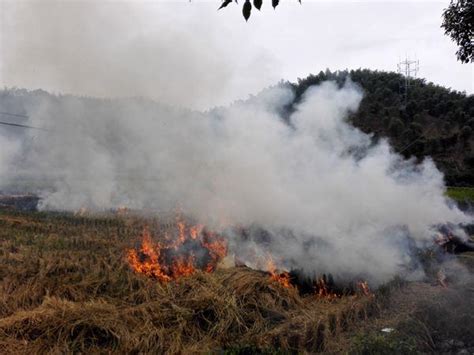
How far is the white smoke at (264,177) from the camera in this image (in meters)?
9.62

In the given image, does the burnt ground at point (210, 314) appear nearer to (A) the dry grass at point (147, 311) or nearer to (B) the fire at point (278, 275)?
(A) the dry grass at point (147, 311)

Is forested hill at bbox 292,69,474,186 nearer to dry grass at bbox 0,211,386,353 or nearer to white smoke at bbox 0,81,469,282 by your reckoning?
white smoke at bbox 0,81,469,282

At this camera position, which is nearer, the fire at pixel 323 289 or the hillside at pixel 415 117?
the fire at pixel 323 289

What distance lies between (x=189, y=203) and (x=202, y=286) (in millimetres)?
7147

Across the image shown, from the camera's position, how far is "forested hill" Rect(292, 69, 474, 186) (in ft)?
115

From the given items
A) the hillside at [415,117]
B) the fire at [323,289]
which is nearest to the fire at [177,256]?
the fire at [323,289]

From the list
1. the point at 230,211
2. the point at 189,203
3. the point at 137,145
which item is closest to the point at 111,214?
the point at 137,145

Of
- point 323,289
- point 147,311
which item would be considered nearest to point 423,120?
point 323,289

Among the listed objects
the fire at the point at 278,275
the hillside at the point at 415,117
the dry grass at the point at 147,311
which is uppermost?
the hillside at the point at 415,117

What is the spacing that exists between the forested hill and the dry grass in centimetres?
2493

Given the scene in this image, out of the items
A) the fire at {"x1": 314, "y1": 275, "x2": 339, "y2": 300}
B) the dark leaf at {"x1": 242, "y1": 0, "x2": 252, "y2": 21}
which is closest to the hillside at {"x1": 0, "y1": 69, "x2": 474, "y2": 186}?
the fire at {"x1": 314, "y1": 275, "x2": 339, "y2": 300}

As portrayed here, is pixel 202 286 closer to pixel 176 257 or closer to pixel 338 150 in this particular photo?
pixel 176 257

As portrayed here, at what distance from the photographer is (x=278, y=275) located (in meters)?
8.19

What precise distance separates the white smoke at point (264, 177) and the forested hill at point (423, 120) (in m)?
16.4
